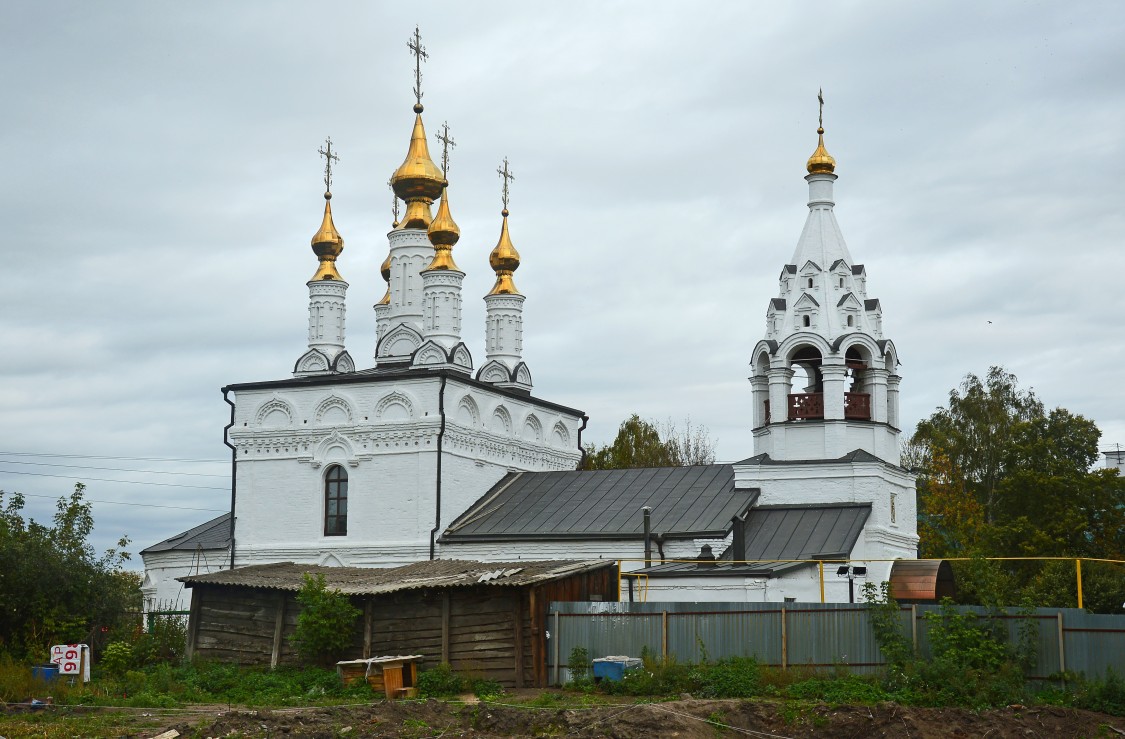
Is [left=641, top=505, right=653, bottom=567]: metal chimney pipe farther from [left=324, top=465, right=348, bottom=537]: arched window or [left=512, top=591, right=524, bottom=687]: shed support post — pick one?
[left=324, top=465, right=348, bottom=537]: arched window

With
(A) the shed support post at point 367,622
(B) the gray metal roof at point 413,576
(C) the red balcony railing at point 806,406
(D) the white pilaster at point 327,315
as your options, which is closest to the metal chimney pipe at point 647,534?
(B) the gray metal roof at point 413,576

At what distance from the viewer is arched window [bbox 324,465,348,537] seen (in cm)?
2769

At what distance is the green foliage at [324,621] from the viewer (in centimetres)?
2069

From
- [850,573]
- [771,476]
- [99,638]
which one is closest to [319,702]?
[99,638]

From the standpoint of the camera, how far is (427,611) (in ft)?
67.8

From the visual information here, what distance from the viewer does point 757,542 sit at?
24.1 m

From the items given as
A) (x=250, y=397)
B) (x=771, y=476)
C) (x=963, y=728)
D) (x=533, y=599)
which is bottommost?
(x=963, y=728)

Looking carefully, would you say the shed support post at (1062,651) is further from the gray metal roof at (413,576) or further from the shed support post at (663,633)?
the gray metal roof at (413,576)

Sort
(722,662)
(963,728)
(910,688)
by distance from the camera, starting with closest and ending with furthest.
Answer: (963,728) → (910,688) → (722,662)

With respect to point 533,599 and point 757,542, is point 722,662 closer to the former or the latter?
point 533,599

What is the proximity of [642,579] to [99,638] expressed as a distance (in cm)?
857

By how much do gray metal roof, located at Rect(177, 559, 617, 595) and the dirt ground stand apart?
11.4 ft

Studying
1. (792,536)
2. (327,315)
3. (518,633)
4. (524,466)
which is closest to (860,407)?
(792,536)

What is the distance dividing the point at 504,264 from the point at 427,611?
12.5 meters
